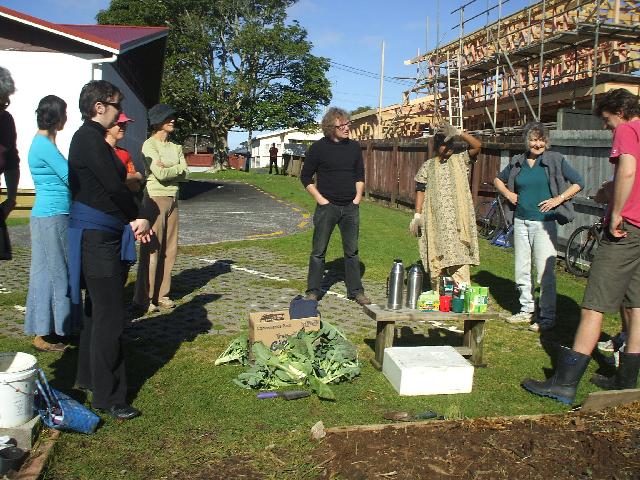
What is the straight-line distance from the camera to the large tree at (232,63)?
169 ft

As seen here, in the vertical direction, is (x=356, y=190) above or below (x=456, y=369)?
above

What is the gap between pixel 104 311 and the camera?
4.36 metres

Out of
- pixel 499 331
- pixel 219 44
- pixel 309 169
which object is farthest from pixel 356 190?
pixel 219 44

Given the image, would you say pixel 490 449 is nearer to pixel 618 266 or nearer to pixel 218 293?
pixel 618 266

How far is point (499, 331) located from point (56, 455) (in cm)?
465

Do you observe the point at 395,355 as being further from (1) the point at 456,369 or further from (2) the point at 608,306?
(2) the point at 608,306

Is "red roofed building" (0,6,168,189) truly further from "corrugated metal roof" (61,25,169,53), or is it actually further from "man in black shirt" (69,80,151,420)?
"man in black shirt" (69,80,151,420)

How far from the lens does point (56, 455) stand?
379cm

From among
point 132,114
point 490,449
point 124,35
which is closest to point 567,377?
point 490,449

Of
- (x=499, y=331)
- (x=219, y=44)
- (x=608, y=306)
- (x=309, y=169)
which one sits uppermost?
(x=219, y=44)

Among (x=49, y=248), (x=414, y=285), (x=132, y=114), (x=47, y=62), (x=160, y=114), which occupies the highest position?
(x=47, y=62)

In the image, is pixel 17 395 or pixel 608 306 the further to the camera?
pixel 608 306

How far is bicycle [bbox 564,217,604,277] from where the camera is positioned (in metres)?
10.4

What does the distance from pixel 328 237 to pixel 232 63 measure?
159ft
